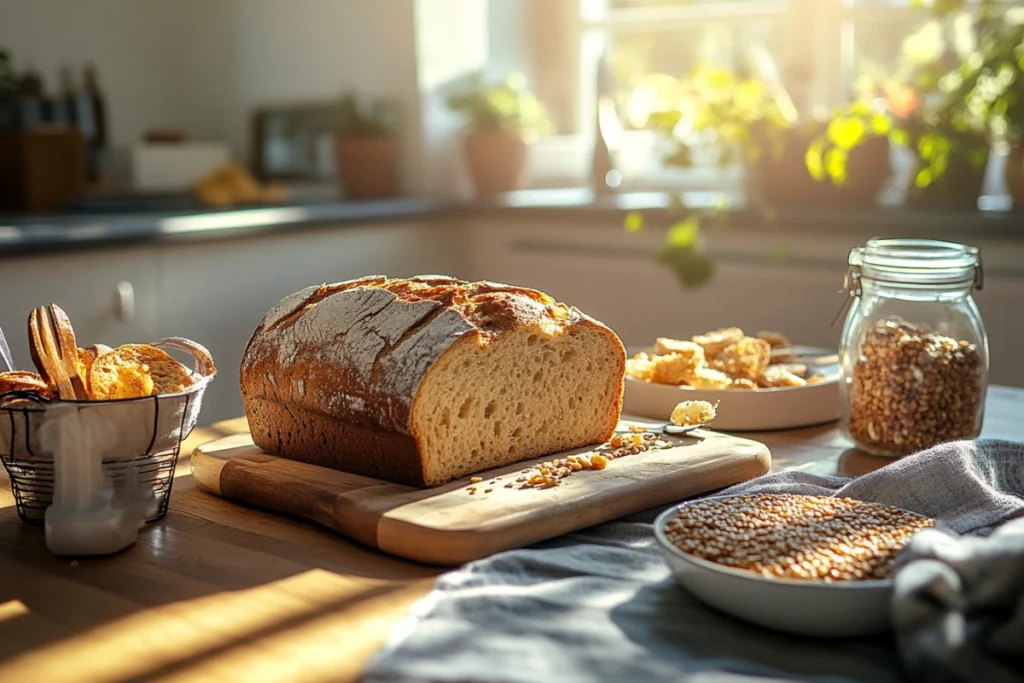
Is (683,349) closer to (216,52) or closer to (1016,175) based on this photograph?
(1016,175)

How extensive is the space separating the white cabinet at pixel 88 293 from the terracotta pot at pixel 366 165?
0.98m

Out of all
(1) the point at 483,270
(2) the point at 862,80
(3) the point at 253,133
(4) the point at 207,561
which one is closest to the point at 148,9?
(3) the point at 253,133

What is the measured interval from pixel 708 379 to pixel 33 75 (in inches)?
105

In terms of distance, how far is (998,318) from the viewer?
2.45 m

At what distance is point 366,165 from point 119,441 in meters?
2.60

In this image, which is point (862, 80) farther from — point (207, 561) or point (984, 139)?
point (207, 561)

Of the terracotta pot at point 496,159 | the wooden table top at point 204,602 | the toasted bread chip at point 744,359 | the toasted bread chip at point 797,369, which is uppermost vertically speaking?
the terracotta pot at point 496,159

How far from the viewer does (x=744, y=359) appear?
146 centimetres

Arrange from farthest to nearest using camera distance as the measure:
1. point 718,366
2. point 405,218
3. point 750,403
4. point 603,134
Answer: point 603,134 < point 405,218 < point 718,366 < point 750,403

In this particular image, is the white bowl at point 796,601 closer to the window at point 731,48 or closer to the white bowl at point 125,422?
the white bowl at point 125,422

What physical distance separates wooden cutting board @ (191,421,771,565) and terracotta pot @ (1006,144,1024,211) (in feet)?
5.45

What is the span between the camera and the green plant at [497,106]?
344cm

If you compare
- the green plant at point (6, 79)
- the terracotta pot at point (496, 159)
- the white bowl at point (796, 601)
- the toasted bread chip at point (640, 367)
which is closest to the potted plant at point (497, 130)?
the terracotta pot at point (496, 159)

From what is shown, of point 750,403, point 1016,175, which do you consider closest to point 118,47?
point 1016,175
